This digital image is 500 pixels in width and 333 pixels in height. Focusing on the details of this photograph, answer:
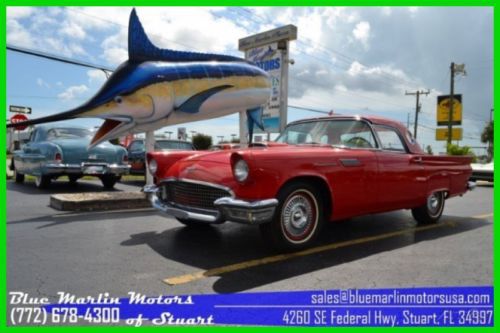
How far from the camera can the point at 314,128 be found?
5617 mm

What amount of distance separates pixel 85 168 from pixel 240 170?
22.2 ft

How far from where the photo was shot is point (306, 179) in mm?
4395

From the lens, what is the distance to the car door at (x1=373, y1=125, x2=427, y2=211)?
5176 millimetres

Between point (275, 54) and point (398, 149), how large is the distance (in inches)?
364

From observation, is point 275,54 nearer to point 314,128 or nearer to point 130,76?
point 130,76

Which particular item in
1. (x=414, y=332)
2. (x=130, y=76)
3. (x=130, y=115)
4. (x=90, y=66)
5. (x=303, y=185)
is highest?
(x=90, y=66)

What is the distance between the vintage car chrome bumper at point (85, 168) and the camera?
954cm

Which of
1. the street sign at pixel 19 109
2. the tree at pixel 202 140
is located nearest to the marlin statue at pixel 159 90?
the street sign at pixel 19 109

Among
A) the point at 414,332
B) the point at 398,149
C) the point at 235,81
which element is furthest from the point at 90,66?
the point at 414,332

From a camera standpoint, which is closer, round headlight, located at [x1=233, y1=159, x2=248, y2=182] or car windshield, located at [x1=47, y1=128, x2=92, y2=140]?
round headlight, located at [x1=233, y1=159, x2=248, y2=182]

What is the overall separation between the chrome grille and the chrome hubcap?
0.63 metres

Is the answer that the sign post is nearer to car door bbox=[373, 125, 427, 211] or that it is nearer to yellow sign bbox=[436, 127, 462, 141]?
car door bbox=[373, 125, 427, 211]

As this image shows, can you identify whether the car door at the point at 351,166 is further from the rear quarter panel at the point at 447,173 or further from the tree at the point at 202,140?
the tree at the point at 202,140

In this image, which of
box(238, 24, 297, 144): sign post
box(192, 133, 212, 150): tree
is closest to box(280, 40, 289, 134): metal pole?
box(238, 24, 297, 144): sign post
